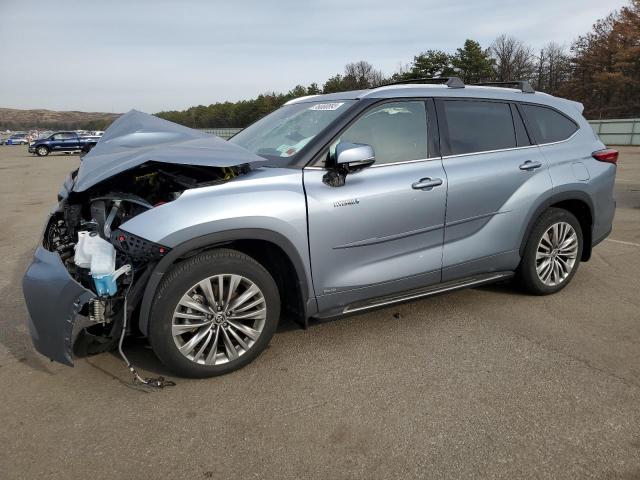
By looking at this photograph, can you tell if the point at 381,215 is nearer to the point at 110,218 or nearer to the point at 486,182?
the point at 486,182

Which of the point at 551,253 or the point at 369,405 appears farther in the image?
the point at 551,253

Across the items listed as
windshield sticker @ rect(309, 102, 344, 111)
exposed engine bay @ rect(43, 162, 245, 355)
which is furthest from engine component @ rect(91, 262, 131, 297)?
windshield sticker @ rect(309, 102, 344, 111)

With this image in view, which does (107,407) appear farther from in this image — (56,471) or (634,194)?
(634,194)

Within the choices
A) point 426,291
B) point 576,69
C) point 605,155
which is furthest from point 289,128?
point 576,69

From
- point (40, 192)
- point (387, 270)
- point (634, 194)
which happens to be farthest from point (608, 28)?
point (387, 270)

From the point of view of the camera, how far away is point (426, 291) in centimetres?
364

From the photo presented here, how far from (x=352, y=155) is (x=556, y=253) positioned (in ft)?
7.67

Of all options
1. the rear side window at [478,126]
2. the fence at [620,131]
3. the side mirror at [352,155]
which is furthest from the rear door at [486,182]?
the fence at [620,131]

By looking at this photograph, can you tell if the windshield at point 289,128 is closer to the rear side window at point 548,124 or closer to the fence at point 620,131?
the rear side window at point 548,124

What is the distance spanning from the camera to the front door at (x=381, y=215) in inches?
126

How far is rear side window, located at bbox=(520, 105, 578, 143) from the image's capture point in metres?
4.21

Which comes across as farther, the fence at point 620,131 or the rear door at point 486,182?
the fence at point 620,131

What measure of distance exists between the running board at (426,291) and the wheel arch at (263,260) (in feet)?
1.09

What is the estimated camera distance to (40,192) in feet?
42.6
